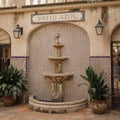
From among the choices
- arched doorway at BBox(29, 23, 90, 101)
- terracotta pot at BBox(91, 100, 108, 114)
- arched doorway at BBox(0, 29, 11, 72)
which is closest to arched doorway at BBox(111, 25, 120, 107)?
arched doorway at BBox(29, 23, 90, 101)

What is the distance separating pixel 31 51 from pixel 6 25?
1.64m

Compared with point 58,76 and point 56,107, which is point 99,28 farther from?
point 56,107

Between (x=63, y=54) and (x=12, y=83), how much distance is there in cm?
242

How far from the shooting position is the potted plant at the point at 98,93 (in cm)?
809

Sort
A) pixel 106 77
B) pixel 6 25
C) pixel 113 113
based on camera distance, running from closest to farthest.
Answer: pixel 113 113 → pixel 106 77 → pixel 6 25

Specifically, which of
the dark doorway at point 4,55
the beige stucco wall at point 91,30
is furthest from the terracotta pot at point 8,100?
the beige stucco wall at point 91,30

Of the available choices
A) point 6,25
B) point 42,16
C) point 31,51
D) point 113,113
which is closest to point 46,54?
point 31,51

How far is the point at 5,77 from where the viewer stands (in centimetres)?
934

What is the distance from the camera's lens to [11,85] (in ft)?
30.4

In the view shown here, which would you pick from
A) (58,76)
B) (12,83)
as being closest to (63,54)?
(58,76)

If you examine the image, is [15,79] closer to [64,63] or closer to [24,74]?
[24,74]

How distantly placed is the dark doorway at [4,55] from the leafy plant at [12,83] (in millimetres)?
1084

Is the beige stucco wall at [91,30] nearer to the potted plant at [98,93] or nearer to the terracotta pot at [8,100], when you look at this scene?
the potted plant at [98,93]

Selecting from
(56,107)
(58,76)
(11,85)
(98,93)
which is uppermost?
(58,76)
